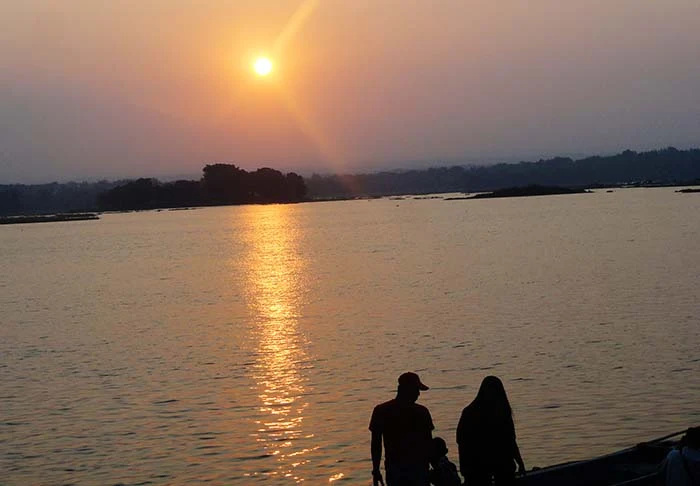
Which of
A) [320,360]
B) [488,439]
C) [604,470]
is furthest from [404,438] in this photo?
[320,360]

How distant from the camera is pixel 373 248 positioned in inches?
3253

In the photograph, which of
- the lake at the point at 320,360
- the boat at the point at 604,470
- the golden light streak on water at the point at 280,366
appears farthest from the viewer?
the golden light streak on water at the point at 280,366

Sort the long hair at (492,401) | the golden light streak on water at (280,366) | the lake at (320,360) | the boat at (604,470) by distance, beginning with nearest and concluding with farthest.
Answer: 1. the long hair at (492,401)
2. the boat at (604,470)
3. the lake at (320,360)
4. the golden light streak on water at (280,366)

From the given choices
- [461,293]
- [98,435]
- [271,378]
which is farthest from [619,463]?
[461,293]

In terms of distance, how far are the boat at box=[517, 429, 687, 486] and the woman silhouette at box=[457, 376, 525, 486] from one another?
1778 millimetres

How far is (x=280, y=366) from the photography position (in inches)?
1099

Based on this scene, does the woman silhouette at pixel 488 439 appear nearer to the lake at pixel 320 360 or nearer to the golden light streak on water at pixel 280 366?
the lake at pixel 320 360

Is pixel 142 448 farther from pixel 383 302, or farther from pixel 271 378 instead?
pixel 383 302

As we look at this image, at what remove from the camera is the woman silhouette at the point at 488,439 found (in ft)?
34.6

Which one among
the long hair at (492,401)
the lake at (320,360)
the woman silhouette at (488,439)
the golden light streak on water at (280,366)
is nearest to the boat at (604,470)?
the woman silhouette at (488,439)

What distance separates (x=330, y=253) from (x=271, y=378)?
177 ft

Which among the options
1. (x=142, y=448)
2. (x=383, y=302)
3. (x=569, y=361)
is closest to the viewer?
(x=142, y=448)

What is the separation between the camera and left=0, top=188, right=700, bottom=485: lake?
1900 cm

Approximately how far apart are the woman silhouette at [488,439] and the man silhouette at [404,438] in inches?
16.5
